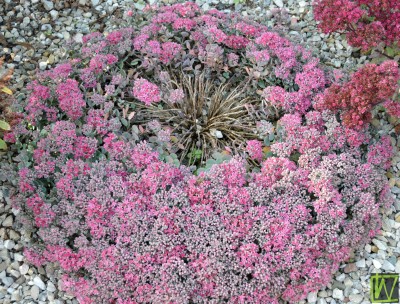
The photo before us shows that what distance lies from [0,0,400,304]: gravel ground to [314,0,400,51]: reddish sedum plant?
42 cm

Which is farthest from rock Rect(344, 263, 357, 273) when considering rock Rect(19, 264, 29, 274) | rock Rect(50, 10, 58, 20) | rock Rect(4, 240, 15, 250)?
rock Rect(50, 10, 58, 20)

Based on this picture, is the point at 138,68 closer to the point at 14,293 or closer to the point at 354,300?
the point at 14,293

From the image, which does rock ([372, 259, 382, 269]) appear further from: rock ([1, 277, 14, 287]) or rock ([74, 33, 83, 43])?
rock ([74, 33, 83, 43])

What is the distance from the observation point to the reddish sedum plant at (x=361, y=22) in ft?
9.57

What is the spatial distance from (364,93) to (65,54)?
1.90 meters

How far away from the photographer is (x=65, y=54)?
3.37 metres

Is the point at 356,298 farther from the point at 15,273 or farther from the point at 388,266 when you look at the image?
the point at 15,273

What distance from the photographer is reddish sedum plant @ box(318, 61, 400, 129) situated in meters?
2.66

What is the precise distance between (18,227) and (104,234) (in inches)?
20.1

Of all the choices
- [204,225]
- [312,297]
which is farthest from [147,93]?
[312,297]

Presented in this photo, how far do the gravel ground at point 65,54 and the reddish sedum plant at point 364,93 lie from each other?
0.27 metres

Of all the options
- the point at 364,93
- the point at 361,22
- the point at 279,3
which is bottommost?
the point at 279,3

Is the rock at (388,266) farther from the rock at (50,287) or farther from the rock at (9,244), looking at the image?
the rock at (9,244)

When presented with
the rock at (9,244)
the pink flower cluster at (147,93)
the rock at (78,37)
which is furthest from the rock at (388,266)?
the rock at (78,37)
